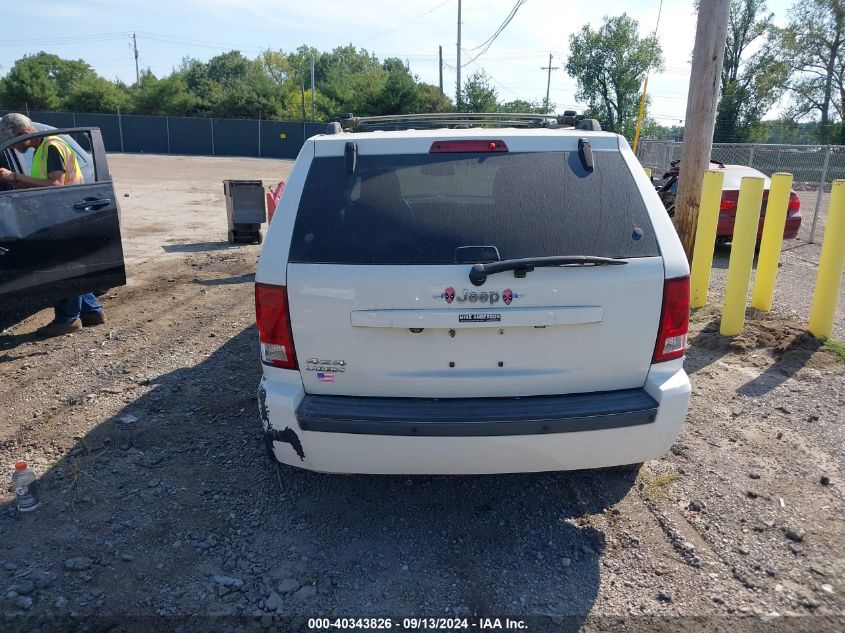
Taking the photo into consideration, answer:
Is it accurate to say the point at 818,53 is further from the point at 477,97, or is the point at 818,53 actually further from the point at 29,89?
the point at 29,89

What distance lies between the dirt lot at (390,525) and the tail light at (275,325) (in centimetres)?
96

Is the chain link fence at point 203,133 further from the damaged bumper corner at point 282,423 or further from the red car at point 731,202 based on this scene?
the damaged bumper corner at point 282,423

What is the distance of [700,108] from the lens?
7.39 m

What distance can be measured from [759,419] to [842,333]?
2809 mm

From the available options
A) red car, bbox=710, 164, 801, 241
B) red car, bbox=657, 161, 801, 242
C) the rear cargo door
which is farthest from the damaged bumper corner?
red car, bbox=710, 164, 801, 241

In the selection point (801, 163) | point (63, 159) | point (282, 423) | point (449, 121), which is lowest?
point (282, 423)

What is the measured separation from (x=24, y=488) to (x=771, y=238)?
264 inches

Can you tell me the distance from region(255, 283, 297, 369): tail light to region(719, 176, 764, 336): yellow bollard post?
15.7 ft

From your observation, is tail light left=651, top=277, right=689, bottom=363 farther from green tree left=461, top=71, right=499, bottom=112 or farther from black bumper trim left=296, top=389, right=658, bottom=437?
green tree left=461, top=71, right=499, bottom=112

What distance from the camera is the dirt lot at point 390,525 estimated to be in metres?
2.79

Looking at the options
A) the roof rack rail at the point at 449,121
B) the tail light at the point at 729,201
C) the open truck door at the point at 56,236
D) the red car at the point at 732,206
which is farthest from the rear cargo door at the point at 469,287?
the tail light at the point at 729,201

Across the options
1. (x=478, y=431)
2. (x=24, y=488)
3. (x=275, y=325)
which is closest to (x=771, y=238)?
(x=478, y=431)

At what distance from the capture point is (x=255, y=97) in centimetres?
5422

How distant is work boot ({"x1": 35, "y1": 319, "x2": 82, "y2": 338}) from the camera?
242 inches
